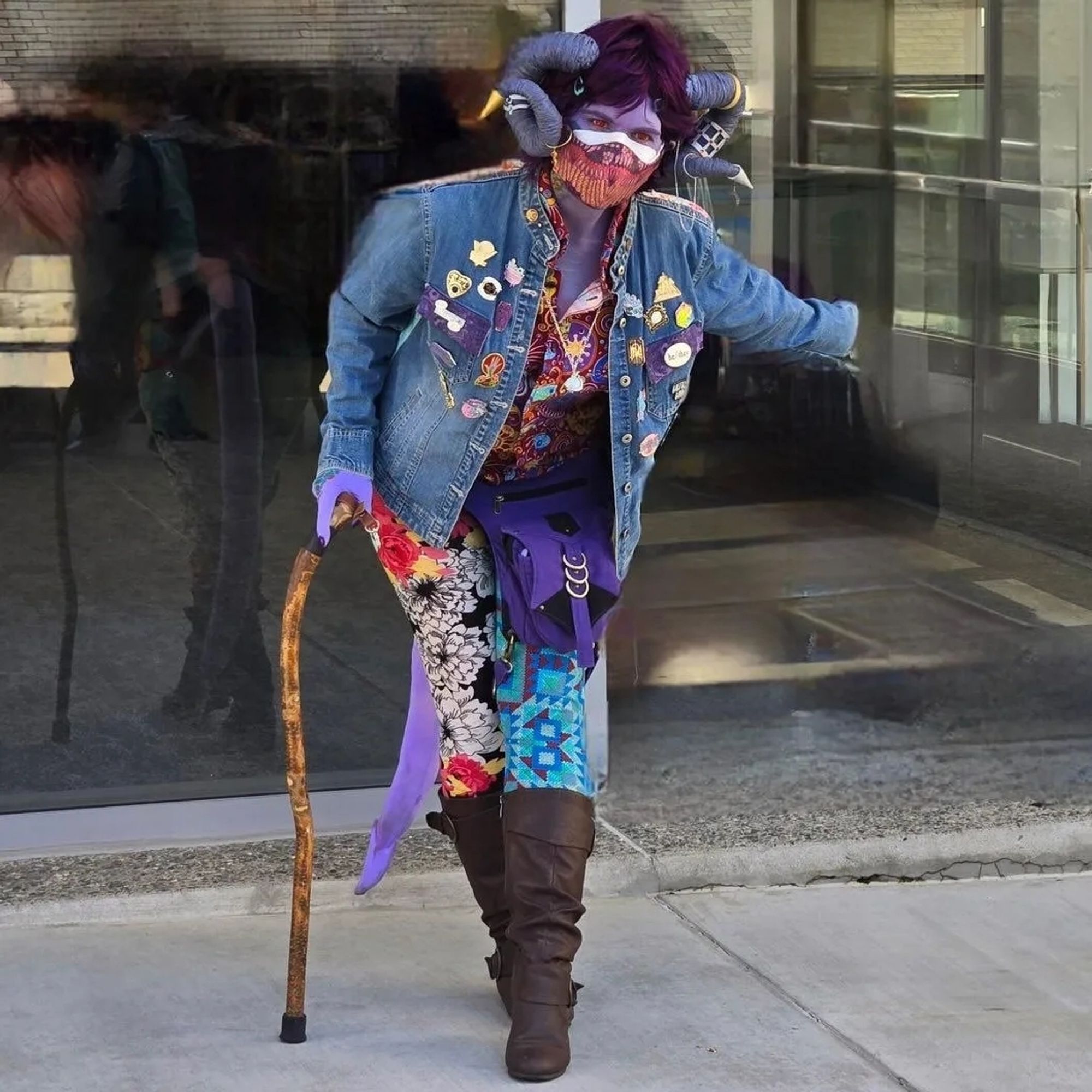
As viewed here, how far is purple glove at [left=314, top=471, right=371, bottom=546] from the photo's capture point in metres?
3.26

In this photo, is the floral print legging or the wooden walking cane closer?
the wooden walking cane

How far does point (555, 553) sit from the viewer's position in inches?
131

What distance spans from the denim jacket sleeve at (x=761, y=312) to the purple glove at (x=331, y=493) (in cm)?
68

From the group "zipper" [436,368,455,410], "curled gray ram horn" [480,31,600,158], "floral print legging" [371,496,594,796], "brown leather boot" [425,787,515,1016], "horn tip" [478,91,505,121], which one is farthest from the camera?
"horn tip" [478,91,505,121]

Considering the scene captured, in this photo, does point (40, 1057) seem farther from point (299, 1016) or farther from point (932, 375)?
point (932, 375)

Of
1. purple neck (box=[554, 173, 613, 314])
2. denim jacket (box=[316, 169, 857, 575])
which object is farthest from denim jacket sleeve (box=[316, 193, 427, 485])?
purple neck (box=[554, 173, 613, 314])

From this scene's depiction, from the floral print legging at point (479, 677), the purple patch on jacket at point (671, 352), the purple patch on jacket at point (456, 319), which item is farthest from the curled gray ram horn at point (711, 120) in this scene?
the floral print legging at point (479, 677)

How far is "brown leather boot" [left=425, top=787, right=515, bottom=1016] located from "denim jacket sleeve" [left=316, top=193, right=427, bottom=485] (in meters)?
0.66

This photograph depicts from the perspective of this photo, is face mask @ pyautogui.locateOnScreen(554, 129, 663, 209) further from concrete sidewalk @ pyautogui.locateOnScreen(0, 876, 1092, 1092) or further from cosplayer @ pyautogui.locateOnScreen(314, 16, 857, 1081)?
concrete sidewalk @ pyautogui.locateOnScreen(0, 876, 1092, 1092)

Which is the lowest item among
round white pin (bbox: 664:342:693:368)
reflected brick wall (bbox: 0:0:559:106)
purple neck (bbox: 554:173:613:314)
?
round white pin (bbox: 664:342:693:368)

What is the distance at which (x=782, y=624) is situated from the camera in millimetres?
5531

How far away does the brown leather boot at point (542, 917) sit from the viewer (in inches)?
130

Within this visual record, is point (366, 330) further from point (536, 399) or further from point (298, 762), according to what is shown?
point (298, 762)

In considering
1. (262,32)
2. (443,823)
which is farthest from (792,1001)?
(262,32)
